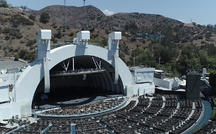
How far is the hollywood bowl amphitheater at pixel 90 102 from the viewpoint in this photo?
40.2m

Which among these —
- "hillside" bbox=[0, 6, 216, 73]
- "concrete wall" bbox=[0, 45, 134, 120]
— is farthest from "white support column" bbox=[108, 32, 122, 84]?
"hillside" bbox=[0, 6, 216, 73]

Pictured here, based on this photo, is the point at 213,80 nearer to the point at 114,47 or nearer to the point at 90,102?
the point at 114,47

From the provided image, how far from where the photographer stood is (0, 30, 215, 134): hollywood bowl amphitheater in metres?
40.2

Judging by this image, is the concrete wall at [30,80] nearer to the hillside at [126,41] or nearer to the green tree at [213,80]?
the green tree at [213,80]

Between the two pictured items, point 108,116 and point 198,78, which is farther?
point 198,78

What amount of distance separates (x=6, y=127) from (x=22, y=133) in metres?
4.97

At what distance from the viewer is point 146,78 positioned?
6731cm

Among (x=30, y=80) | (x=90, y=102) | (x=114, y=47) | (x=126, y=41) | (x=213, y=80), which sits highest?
(x=126, y=41)

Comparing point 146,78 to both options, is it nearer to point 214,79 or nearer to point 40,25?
point 214,79

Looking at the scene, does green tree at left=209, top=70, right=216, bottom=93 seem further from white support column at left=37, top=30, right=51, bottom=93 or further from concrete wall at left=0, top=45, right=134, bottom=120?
white support column at left=37, top=30, right=51, bottom=93

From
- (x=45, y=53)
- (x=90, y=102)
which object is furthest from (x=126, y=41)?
(x=45, y=53)

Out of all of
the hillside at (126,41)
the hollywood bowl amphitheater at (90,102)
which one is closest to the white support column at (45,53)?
the hollywood bowl amphitheater at (90,102)

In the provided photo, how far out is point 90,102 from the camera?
55.5m

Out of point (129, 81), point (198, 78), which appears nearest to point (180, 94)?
point (198, 78)
